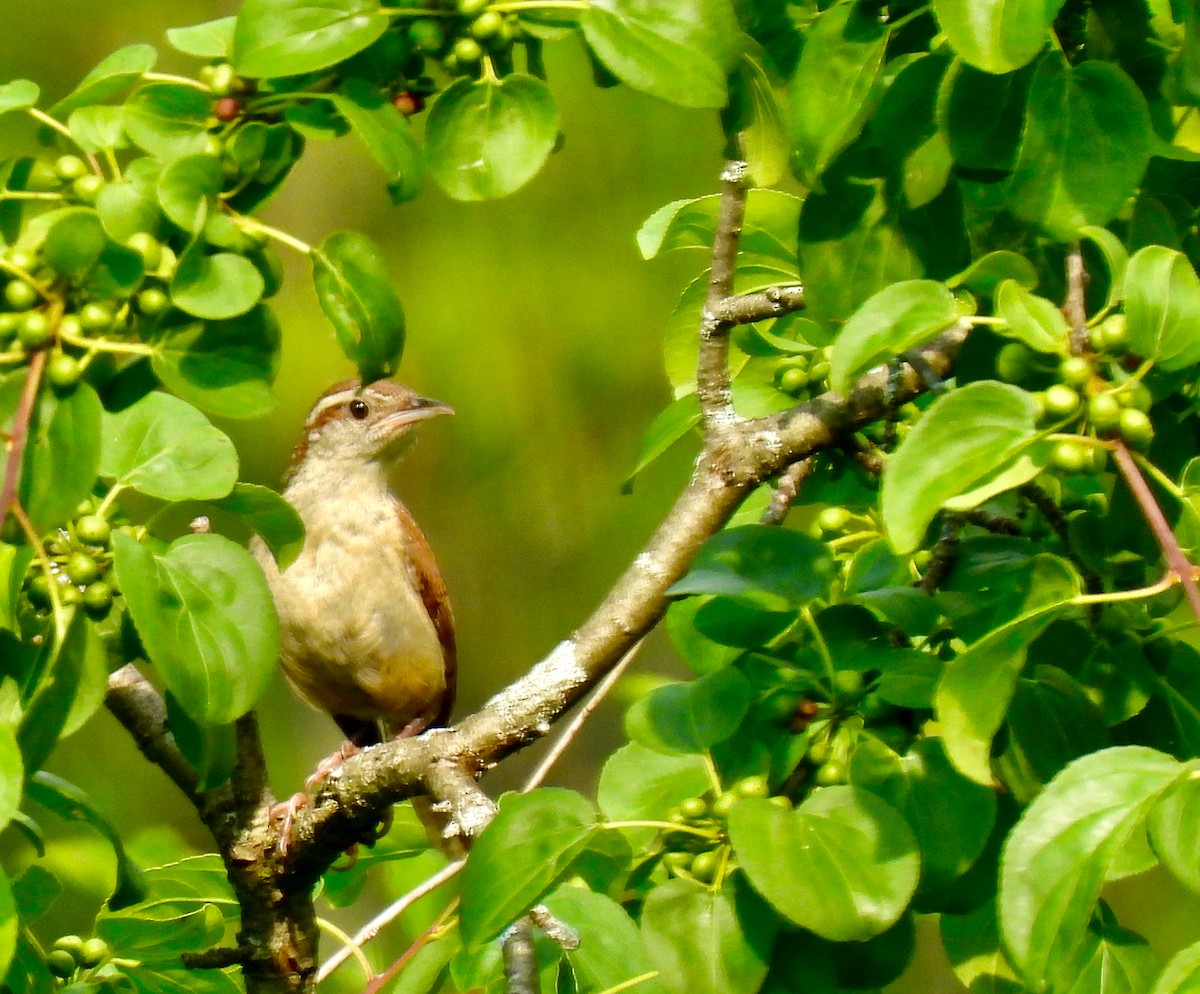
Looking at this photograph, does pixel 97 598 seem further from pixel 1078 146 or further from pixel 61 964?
pixel 1078 146

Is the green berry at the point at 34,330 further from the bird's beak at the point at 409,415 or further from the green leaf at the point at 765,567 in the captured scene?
the bird's beak at the point at 409,415

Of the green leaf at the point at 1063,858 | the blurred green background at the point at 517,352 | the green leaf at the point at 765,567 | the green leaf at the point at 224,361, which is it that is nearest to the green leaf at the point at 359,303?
the green leaf at the point at 224,361

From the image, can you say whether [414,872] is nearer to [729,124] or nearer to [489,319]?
[729,124]

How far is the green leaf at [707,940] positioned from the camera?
1848mm

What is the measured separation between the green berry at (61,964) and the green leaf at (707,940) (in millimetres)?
1178

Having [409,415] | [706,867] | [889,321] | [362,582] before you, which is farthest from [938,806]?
[409,415]

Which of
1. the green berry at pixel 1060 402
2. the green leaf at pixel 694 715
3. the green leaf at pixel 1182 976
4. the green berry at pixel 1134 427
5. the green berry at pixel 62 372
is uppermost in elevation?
the green berry at pixel 62 372

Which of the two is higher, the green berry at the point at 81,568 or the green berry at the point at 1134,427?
the green berry at the point at 1134,427

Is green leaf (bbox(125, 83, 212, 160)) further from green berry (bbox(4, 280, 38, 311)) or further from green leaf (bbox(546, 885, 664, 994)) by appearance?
green leaf (bbox(546, 885, 664, 994))

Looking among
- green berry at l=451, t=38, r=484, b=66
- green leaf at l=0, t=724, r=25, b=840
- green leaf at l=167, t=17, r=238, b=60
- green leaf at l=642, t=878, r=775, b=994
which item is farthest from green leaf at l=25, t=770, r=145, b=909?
green berry at l=451, t=38, r=484, b=66

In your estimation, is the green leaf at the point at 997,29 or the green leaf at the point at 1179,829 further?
the green leaf at the point at 997,29

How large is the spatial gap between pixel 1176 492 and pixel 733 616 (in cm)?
73

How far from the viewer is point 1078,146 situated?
183 cm

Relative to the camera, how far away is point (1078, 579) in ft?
5.82
